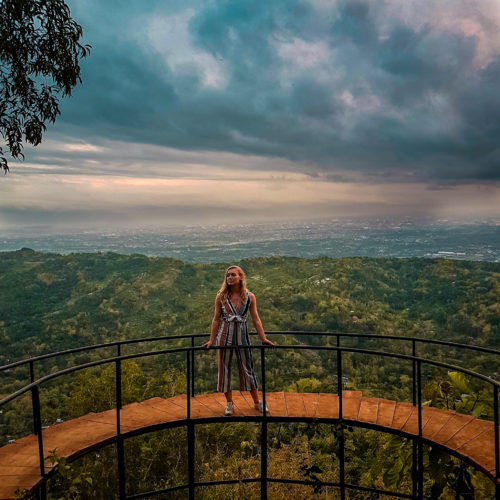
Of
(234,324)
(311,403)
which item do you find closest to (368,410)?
(311,403)

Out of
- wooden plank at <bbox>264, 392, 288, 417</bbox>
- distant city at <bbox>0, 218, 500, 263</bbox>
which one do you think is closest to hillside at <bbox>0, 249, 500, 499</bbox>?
wooden plank at <bbox>264, 392, 288, 417</bbox>

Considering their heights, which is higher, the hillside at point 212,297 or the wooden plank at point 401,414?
the wooden plank at point 401,414

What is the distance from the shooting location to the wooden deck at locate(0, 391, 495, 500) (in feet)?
14.6

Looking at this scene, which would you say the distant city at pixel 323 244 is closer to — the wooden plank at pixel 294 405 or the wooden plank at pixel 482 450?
the wooden plank at pixel 294 405

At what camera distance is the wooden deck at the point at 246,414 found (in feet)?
14.6

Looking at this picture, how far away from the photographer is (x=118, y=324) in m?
35.6

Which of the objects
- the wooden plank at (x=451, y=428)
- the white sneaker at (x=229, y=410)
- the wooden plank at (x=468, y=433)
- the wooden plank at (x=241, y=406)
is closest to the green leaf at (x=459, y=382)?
the wooden plank at (x=451, y=428)

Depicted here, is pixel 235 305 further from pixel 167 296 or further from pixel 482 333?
pixel 167 296

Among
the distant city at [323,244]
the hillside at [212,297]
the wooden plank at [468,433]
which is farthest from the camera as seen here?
the distant city at [323,244]

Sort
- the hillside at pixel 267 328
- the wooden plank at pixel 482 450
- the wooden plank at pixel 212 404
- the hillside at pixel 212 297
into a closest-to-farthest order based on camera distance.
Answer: the wooden plank at pixel 482 450, the wooden plank at pixel 212 404, the hillside at pixel 267 328, the hillside at pixel 212 297

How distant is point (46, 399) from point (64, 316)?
18734 mm

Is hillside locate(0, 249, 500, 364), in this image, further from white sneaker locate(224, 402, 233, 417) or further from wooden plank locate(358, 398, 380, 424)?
white sneaker locate(224, 402, 233, 417)

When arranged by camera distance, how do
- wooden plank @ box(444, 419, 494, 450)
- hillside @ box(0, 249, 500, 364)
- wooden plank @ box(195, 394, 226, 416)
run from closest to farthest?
wooden plank @ box(444, 419, 494, 450) < wooden plank @ box(195, 394, 226, 416) < hillside @ box(0, 249, 500, 364)

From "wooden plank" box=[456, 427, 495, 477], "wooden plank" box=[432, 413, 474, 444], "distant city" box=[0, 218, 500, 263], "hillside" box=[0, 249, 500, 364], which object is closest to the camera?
"wooden plank" box=[456, 427, 495, 477]
